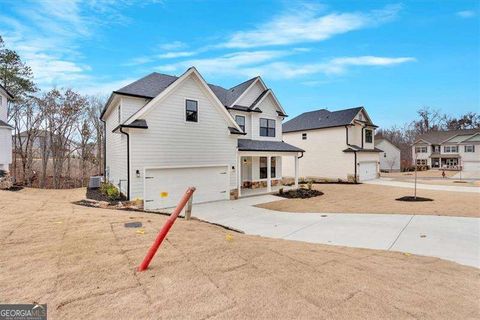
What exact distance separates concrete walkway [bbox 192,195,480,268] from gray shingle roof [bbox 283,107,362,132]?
692 inches

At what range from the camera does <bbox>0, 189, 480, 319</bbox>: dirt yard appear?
249 cm

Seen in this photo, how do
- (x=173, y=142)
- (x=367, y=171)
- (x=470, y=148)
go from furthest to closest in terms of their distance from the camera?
(x=470, y=148) → (x=367, y=171) → (x=173, y=142)

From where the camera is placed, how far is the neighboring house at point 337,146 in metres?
25.2

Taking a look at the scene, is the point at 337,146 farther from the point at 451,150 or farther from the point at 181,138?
the point at 451,150

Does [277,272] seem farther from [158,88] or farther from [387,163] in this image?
[387,163]

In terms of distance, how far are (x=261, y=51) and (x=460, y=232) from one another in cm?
1479

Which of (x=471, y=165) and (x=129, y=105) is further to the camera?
(x=471, y=165)

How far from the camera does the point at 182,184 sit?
1291cm

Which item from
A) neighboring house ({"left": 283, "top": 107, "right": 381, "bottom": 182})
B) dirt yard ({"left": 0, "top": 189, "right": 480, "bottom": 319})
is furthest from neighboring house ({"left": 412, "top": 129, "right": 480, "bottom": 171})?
dirt yard ({"left": 0, "top": 189, "right": 480, "bottom": 319})

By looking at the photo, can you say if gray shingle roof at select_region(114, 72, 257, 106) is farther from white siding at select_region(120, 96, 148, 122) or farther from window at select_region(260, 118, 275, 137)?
window at select_region(260, 118, 275, 137)

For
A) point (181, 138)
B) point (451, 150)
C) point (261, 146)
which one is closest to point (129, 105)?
point (181, 138)

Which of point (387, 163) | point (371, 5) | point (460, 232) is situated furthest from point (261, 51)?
point (387, 163)

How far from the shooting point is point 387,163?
43.7 m

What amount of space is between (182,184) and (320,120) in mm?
20915
